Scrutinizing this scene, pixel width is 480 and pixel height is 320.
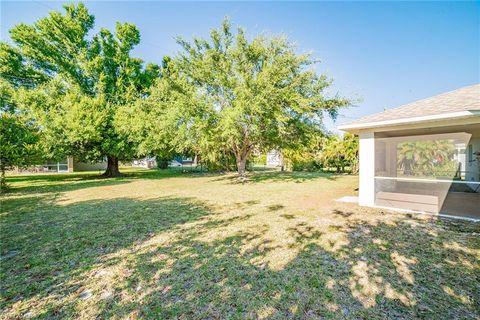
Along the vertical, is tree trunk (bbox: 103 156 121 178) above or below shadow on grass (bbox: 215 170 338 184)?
above

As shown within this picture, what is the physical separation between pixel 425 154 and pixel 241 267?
11511 mm

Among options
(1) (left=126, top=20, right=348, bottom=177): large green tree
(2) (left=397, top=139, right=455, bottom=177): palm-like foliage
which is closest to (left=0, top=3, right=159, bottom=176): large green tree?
(1) (left=126, top=20, right=348, bottom=177): large green tree

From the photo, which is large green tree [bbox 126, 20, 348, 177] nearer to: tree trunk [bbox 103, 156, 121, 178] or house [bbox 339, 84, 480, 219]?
house [bbox 339, 84, 480, 219]

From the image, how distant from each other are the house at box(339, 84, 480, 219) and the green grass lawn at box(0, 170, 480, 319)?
1.15 meters

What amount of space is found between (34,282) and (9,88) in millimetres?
21014

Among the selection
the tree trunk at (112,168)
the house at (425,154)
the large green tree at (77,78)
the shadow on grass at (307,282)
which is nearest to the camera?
the shadow on grass at (307,282)

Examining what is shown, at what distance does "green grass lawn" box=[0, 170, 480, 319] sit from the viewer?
7.71 feet

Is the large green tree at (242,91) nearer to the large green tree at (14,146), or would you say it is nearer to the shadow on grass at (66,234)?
the shadow on grass at (66,234)

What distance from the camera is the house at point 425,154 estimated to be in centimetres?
576

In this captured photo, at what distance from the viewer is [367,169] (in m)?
6.77

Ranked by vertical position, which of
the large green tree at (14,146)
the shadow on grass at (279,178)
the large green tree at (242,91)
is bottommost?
the shadow on grass at (279,178)

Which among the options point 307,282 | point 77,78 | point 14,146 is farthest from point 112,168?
point 307,282

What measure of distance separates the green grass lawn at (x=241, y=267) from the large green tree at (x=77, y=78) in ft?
37.0

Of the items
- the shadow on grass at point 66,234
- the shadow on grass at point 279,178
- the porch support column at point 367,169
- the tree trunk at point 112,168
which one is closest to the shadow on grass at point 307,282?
the shadow on grass at point 66,234
